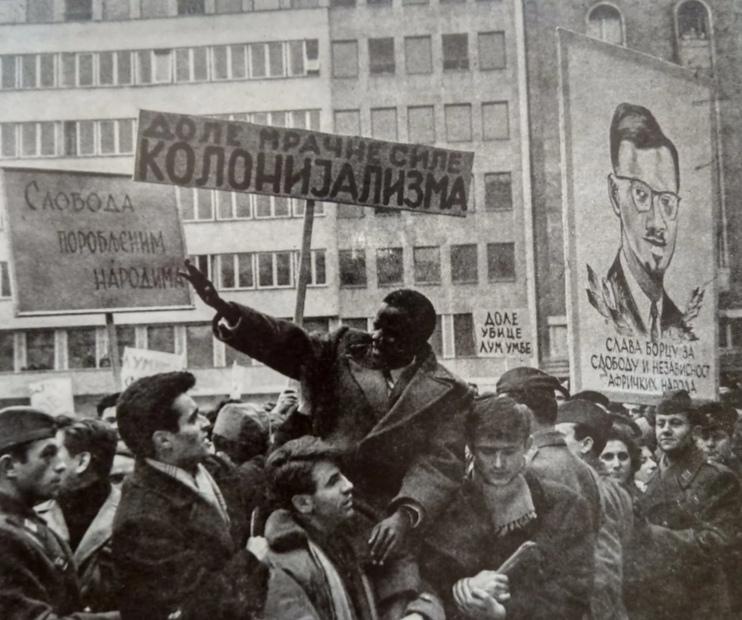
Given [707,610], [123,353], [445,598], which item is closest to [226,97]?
[123,353]

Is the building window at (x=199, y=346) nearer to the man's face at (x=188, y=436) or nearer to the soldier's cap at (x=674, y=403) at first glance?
the man's face at (x=188, y=436)

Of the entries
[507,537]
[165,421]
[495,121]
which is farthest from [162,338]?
[495,121]

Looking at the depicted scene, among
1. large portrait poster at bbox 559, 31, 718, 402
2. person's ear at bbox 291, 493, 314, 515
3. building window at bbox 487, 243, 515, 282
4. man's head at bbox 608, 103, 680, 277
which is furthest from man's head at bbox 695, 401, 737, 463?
person's ear at bbox 291, 493, 314, 515

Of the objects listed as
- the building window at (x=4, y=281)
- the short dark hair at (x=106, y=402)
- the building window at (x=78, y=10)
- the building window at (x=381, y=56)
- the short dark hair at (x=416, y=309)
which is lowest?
the short dark hair at (x=106, y=402)

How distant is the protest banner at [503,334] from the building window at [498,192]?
1.90ft

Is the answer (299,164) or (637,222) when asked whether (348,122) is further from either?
(637,222)

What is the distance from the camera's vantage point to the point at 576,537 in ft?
18.9

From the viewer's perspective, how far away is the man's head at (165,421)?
4.94 meters

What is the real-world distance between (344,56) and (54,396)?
245 centimetres

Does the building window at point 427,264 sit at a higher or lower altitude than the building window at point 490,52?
lower

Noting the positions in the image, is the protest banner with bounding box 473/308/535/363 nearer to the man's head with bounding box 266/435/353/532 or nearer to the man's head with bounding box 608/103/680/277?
the man's head with bounding box 608/103/680/277

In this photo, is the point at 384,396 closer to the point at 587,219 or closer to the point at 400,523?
the point at 400,523

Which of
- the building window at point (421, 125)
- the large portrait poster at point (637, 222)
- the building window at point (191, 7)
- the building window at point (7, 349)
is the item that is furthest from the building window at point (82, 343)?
the large portrait poster at point (637, 222)

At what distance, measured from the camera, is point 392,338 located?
5535 millimetres
